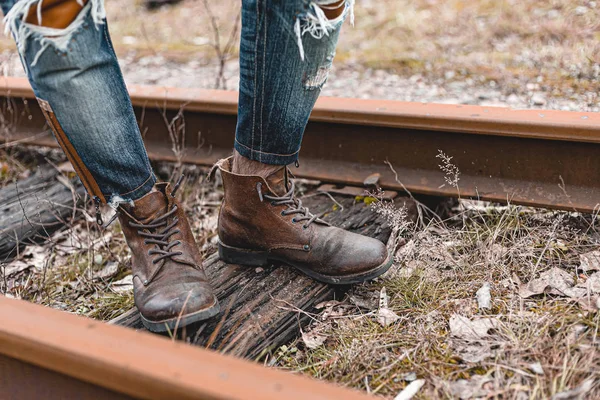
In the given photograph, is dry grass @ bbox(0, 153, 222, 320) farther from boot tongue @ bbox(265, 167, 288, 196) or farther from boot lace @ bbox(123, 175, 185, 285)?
boot tongue @ bbox(265, 167, 288, 196)

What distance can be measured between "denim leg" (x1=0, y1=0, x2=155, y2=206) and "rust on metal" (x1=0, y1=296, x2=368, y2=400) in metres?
0.49

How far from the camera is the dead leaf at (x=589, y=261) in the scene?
2.10m

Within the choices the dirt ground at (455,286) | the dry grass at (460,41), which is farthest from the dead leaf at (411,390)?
the dry grass at (460,41)

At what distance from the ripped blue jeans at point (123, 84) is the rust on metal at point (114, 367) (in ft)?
1.69

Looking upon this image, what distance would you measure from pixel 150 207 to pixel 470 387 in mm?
1106

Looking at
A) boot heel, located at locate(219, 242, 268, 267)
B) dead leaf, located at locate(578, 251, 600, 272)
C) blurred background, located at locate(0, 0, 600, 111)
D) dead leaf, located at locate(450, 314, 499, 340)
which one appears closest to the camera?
dead leaf, located at locate(450, 314, 499, 340)

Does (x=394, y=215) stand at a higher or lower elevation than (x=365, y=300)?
higher

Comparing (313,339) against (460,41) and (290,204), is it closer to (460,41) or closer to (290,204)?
(290,204)

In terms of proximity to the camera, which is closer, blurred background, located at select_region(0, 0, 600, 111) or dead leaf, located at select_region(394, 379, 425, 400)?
dead leaf, located at select_region(394, 379, 425, 400)

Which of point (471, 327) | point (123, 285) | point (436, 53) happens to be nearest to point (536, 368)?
point (471, 327)

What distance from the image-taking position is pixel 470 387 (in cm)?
164

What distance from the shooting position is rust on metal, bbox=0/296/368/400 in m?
1.24

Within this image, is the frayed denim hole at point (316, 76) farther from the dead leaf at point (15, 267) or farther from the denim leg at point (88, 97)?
the dead leaf at point (15, 267)

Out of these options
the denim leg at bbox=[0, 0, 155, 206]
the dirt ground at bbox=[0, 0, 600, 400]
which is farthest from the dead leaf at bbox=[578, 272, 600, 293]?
the denim leg at bbox=[0, 0, 155, 206]
